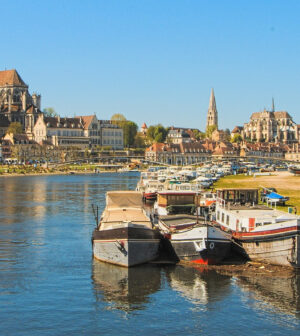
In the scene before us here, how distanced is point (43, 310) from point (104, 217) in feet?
41.3

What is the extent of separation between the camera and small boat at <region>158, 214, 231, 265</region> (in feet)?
106

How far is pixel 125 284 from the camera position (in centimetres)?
2986

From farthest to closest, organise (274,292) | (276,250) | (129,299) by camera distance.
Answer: (276,250), (274,292), (129,299)

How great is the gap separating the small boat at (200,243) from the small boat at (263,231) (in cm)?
128

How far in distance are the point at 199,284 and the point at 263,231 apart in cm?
496

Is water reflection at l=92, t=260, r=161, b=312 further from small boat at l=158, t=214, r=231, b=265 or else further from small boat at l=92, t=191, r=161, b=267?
small boat at l=158, t=214, r=231, b=265

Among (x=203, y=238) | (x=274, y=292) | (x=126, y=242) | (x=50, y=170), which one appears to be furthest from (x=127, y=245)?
(x=50, y=170)

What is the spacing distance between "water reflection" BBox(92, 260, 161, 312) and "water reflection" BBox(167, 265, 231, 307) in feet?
3.12

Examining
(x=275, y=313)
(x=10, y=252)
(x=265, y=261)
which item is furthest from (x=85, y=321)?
(x=10, y=252)

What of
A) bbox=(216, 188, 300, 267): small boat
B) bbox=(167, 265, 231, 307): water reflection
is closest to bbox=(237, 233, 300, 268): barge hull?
bbox=(216, 188, 300, 267): small boat

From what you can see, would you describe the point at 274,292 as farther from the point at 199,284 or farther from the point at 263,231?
the point at 263,231

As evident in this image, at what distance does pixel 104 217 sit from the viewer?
38250mm

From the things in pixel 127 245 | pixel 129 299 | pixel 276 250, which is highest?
pixel 127 245

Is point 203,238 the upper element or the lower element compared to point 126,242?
upper
